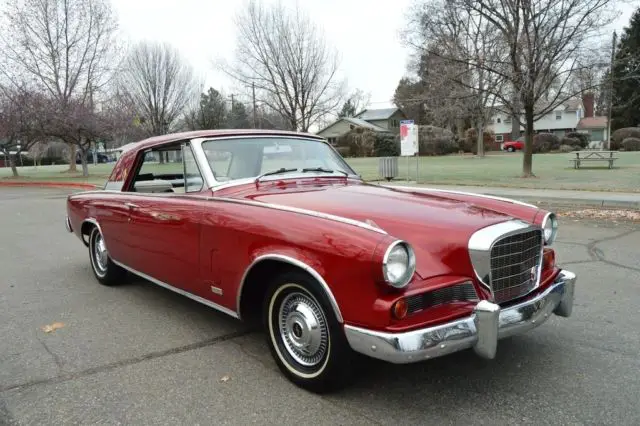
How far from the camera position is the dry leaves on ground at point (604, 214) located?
30.7ft

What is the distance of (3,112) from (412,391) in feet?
93.7

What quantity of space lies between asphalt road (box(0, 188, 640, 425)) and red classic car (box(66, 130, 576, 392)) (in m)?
0.30

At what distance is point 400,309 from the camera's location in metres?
2.49

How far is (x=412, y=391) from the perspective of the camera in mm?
2938

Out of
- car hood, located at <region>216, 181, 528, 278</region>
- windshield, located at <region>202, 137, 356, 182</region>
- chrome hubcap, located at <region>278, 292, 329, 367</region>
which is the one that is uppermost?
windshield, located at <region>202, 137, 356, 182</region>

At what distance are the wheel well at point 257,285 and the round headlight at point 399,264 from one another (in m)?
0.69

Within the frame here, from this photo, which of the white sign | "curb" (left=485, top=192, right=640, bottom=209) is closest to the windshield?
"curb" (left=485, top=192, right=640, bottom=209)

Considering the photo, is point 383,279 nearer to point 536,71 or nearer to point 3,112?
point 536,71

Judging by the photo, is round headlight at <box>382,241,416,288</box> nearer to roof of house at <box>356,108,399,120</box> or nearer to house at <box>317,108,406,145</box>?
house at <box>317,108,406,145</box>

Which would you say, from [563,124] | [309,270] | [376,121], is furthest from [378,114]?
[309,270]

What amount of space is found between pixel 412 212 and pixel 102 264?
146 inches

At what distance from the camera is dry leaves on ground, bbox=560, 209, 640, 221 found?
30.7 ft

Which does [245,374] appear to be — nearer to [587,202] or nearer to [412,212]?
[412,212]

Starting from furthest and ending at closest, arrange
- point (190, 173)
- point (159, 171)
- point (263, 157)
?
point (159, 171) < point (263, 157) < point (190, 173)
